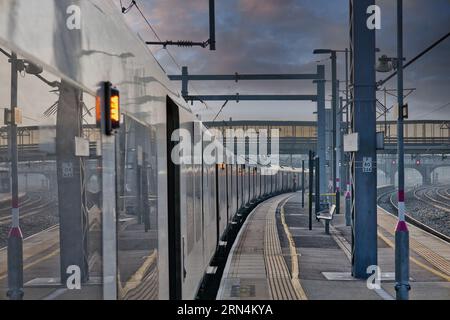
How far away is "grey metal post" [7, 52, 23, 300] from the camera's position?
7.08 ft

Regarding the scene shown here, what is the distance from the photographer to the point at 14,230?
2180 millimetres

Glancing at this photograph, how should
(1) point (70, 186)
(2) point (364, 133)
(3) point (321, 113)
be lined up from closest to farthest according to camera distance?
(1) point (70, 186) → (2) point (364, 133) → (3) point (321, 113)

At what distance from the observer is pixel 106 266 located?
10.4 feet

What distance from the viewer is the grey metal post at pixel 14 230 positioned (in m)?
2.16

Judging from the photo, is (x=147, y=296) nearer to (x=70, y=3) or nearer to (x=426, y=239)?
(x=70, y=3)

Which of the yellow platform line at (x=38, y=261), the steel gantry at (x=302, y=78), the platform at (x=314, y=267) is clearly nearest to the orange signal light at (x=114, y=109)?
the yellow platform line at (x=38, y=261)

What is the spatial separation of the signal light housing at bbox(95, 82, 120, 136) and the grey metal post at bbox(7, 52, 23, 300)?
2.91ft

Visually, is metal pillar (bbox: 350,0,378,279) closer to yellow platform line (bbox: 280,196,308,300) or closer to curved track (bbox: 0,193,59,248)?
yellow platform line (bbox: 280,196,308,300)

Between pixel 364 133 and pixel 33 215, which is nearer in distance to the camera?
pixel 33 215

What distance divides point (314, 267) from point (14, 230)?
11389 mm

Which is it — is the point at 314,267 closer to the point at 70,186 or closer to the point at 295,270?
the point at 295,270

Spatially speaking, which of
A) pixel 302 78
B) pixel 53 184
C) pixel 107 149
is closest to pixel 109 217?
pixel 107 149

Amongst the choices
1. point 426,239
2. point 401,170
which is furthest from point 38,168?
point 426,239
